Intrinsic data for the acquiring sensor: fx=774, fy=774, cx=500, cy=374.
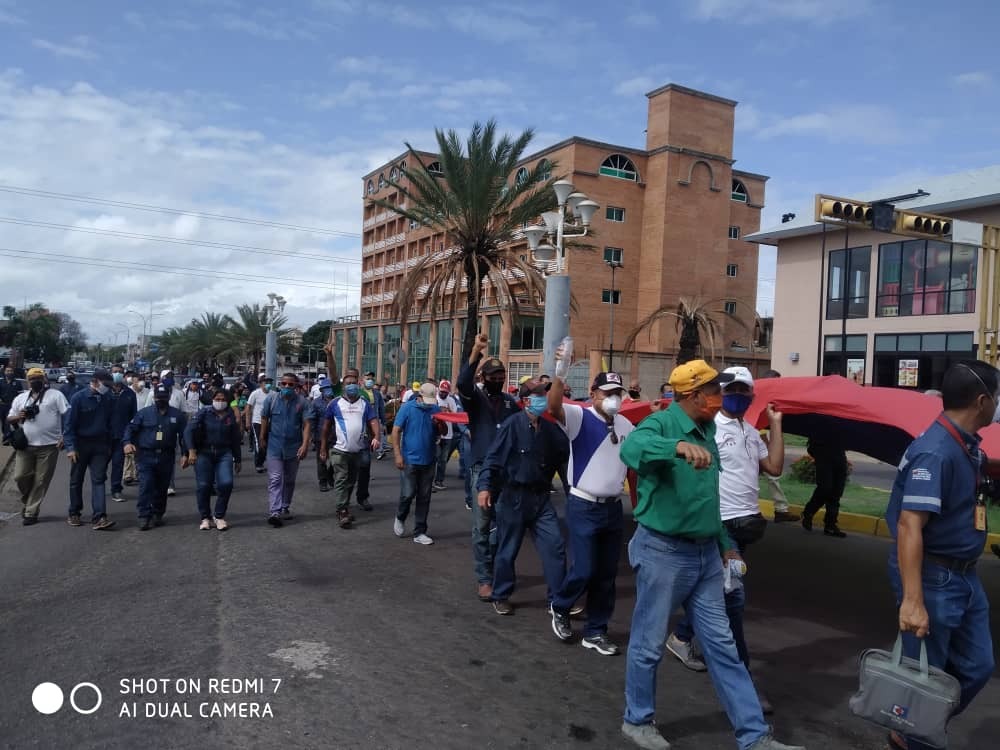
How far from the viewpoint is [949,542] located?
11.1 feet

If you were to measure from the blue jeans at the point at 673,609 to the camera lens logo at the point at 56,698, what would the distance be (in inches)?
114

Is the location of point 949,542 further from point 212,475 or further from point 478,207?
point 478,207

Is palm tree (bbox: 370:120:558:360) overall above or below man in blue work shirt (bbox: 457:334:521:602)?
above

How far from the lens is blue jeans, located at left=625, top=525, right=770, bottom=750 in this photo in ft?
12.0

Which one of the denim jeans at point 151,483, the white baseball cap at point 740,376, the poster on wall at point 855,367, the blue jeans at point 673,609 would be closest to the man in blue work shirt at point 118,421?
the denim jeans at point 151,483

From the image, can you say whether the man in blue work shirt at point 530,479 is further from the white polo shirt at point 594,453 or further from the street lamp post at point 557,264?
the street lamp post at point 557,264

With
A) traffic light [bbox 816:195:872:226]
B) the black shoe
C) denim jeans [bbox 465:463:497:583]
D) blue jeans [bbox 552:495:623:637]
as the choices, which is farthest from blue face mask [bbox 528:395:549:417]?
traffic light [bbox 816:195:872:226]

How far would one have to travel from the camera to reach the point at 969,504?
3426 mm

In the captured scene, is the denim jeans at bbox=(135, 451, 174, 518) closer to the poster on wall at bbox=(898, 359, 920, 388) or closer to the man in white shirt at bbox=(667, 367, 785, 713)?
the man in white shirt at bbox=(667, 367, 785, 713)

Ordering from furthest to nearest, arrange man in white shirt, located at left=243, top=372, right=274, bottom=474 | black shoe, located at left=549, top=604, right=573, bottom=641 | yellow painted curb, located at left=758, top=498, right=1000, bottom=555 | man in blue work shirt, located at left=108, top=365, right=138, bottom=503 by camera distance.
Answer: man in white shirt, located at left=243, top=372, right=274, bottom=474, yellow painted curb, located at left=758, top=498, right=1000, bottom=555, man in blue work shirt, located at left=108, top=365, right=138, bottom=503, black shoe, located at left=549, top=604, right=573, bottom=641

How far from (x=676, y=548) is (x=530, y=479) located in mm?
2268

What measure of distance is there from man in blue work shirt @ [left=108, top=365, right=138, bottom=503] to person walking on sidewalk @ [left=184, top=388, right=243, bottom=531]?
1.35 m

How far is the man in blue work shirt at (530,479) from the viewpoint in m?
5.91

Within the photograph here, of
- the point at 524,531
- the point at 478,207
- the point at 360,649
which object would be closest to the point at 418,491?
the point at 524,531
